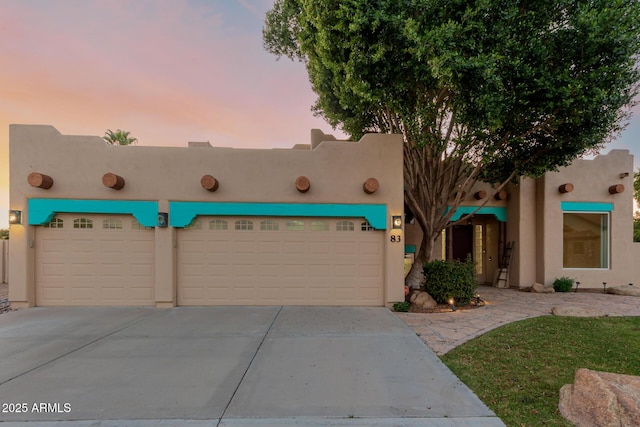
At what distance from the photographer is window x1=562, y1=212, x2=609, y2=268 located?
9.61 metres

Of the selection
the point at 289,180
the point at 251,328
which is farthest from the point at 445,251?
the point at 251,328

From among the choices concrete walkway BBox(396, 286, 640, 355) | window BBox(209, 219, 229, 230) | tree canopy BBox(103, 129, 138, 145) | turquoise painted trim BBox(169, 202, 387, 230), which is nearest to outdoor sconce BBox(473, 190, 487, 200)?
concrete walkway BBox(396, 286, 640, 355)

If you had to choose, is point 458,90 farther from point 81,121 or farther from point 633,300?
point 81,121

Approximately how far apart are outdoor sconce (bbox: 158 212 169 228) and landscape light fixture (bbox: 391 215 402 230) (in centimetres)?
590

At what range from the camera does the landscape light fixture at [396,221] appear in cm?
709

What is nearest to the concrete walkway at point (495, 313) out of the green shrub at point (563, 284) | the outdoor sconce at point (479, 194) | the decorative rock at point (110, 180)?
the green shrub at point (563, 284)

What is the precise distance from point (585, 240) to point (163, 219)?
45.8 feet

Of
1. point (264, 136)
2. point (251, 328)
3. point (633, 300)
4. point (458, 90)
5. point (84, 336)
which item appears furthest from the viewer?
point (264, 136)

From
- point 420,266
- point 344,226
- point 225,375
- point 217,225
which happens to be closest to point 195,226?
point 217,225

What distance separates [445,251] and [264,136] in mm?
9569

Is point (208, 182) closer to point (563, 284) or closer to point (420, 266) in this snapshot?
point (420, 266)

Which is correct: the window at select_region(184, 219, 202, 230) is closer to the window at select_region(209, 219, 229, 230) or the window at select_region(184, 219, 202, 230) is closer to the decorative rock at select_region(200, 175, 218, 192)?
the window at select_region(209, 219, 229, 230)

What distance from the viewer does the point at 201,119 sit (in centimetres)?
1144

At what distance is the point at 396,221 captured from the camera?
23.2 feet
